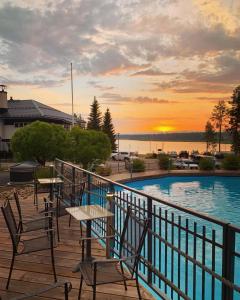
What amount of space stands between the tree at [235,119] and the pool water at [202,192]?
1323cm

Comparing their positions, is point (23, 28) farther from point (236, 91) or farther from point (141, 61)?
point (236, 91)

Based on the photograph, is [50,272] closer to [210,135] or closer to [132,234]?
[132,234]

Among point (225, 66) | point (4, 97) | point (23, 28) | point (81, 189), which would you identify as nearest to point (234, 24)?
point (225, 66)

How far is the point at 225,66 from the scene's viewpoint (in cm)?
2352

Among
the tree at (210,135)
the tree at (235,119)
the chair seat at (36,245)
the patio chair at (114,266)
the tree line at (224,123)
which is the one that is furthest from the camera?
the tree at (210,135)

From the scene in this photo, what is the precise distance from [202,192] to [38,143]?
10.6 metres

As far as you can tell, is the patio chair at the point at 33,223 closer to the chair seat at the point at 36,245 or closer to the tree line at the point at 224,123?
the chair seat at the point at 36,245

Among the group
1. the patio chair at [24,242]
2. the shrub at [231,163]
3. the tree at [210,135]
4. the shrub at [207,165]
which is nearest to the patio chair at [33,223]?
the patio chair at [24,242]

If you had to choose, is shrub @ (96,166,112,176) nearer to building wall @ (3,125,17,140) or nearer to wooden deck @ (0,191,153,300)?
wooden deck @ (0,191,153,300)

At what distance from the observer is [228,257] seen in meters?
2.29

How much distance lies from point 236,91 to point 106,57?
18442mm

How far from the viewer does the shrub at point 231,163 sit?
2464 cm

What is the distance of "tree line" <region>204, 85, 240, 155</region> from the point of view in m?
35.4

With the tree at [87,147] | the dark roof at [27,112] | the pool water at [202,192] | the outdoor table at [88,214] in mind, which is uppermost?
the dark roof at [27,112]
